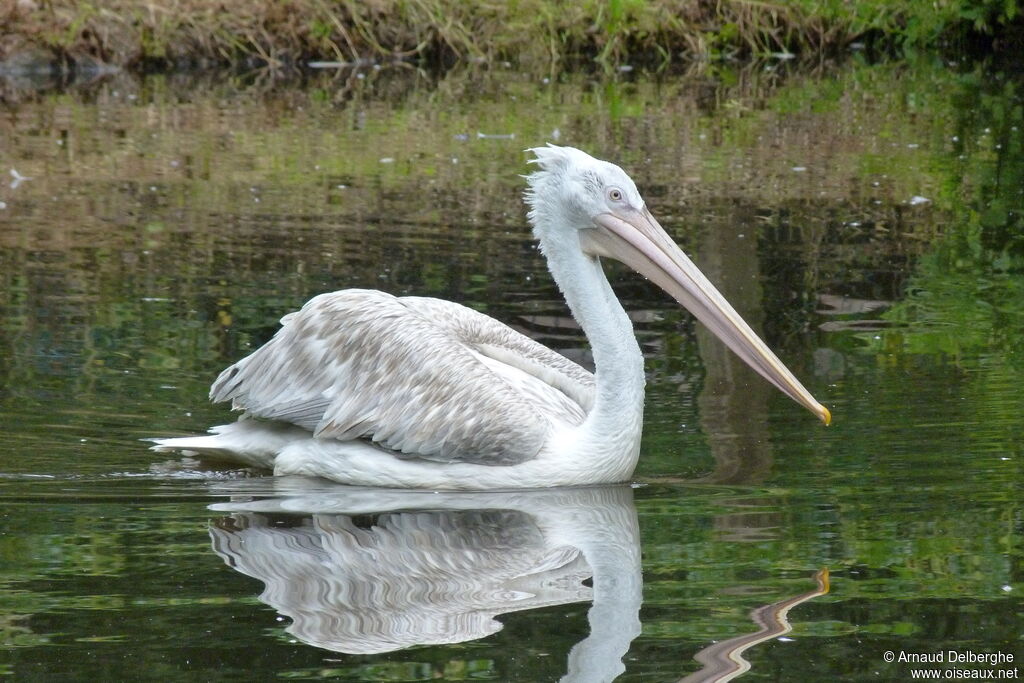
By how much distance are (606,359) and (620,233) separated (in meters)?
0.41

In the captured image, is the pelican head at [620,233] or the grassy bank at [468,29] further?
the grassy bank at [468,29]

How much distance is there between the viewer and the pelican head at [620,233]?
16.6 feet

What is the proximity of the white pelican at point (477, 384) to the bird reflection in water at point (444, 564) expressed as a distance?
4.2 inches

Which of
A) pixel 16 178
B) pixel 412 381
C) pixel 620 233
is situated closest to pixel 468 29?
pixel 16 178

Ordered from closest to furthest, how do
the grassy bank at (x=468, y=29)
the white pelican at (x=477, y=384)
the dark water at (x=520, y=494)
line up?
the dark water at (x=520, y=494) < the white pelican at (x=477, y=384) < the grassy bank at (x=468, y=29)

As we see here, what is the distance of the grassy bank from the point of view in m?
18.9

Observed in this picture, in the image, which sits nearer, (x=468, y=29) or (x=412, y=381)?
(x=412, y=381)

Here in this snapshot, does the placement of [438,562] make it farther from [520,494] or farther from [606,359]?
[606,359]

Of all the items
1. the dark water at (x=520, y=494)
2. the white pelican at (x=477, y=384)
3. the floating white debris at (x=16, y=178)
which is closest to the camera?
the dark water at (x=520, y=494)

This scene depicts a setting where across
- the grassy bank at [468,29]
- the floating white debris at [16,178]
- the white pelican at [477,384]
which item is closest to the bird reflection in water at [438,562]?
the white pelican at [477,384]

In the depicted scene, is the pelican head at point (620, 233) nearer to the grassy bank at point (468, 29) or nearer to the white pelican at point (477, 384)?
the white pelican at point (477, 384)

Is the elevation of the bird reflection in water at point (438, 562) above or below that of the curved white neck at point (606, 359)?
below

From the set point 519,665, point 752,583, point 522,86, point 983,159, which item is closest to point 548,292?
point 752,583

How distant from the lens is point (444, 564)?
4.15 metres
